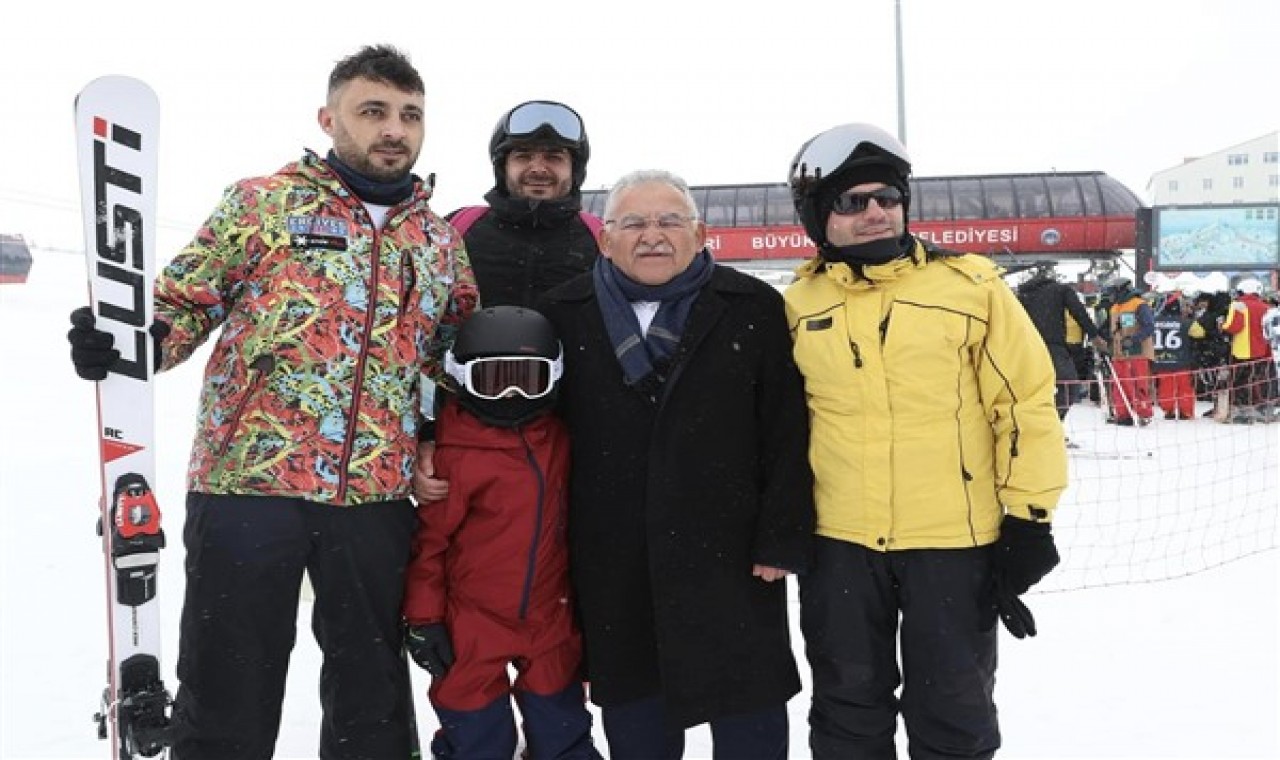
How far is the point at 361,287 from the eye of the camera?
2383 millimetres

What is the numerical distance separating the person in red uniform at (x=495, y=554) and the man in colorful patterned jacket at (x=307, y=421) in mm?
112

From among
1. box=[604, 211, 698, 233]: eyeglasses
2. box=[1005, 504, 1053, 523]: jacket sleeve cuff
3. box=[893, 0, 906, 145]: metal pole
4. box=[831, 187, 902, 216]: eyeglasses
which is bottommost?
box=[1005, 504, 1053, 523]: jacket sleeve cuff

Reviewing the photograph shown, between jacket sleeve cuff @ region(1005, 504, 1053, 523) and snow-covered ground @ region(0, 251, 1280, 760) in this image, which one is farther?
snow-covered ground @ region(0, 251, 1280, 760)

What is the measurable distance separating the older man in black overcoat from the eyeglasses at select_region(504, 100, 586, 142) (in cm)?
67

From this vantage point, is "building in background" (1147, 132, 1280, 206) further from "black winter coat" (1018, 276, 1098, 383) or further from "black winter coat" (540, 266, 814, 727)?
"black winter coat" (540, 266, 814, 727)

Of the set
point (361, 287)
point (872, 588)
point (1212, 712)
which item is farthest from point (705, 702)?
point (1212, 712)

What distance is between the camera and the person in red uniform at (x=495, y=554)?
2404 mm

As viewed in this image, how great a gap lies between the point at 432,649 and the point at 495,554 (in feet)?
0.99

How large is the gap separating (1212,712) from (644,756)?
2.30 meters

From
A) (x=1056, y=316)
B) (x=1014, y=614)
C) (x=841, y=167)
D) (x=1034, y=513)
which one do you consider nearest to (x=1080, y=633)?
(x=1014, y=614)

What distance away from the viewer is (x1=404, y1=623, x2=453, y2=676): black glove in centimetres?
240

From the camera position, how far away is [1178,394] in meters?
11.9

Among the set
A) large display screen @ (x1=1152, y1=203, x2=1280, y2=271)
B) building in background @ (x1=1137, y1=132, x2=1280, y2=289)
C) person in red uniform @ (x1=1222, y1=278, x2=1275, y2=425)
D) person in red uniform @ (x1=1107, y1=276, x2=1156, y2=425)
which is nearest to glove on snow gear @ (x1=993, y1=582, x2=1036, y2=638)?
person in red uniform @ (x1=1107, y1=276, x2=1156, y2=425)

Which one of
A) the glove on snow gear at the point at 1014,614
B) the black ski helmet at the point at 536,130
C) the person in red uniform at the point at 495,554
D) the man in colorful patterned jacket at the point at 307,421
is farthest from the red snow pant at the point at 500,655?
the black ski helmet at the point at 536,130
